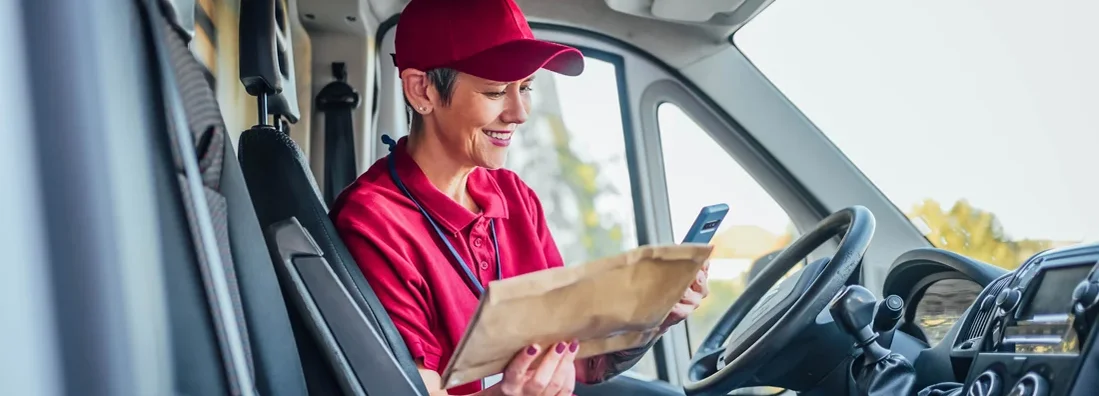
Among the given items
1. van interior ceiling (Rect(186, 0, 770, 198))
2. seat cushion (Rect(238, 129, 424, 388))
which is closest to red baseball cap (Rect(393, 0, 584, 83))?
seat cushion (Rect(238, 129, 424, 388))

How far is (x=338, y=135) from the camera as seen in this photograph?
Result: 201 cm

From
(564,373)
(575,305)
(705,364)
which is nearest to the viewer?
(575,305)

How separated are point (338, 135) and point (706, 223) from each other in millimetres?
1039

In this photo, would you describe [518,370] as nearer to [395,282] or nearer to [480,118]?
[395,282]

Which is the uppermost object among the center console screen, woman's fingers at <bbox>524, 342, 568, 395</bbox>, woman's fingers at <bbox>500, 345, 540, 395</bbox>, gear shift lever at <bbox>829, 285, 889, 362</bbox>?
woman's fingers at <bbox>500, 345, 540, 395</bbox>

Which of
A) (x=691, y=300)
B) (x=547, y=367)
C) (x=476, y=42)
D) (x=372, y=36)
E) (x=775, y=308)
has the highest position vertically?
(x=372, y=36)

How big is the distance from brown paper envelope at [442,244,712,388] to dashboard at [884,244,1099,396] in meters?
0.35

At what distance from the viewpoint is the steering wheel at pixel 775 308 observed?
4.11 ft

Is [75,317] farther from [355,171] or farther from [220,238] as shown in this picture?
[355,171]

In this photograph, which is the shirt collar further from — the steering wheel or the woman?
the steering wheel

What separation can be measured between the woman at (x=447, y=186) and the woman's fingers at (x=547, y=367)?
0.70 ft

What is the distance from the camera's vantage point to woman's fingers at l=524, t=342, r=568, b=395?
3.16ft

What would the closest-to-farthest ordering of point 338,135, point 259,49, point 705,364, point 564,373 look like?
point 564,373
point 259,49
point 705,364
point 338,135

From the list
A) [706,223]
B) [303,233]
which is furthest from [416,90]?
[706,223]
